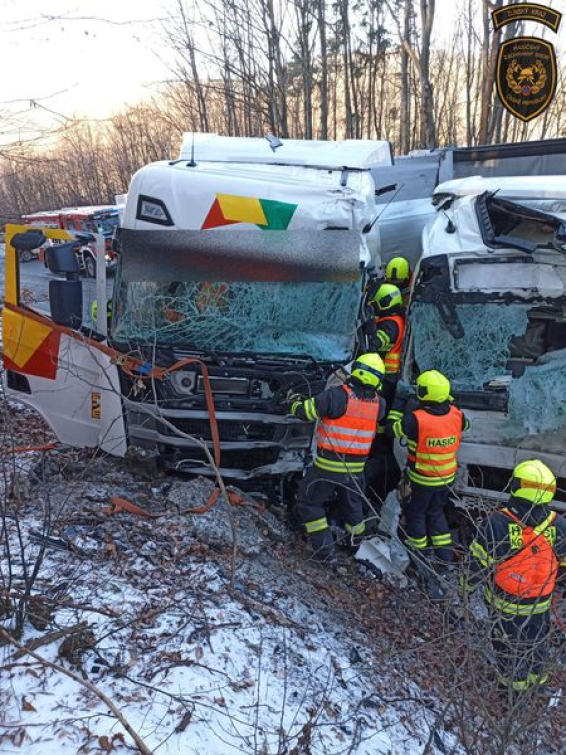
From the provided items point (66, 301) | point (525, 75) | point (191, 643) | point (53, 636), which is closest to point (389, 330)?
point (66, 301)

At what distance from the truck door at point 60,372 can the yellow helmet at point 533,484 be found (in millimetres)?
2729

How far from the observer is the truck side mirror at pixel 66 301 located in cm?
392

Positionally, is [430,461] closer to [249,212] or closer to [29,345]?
[249,212]

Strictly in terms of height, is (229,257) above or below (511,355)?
above

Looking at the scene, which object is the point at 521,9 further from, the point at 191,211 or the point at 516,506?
the point at 516,506

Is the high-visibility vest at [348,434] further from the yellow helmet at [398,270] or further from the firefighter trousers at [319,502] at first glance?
the yellow helmet at [398,270]

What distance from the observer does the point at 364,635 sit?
11.5 ft

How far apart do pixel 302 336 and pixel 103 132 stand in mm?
29006

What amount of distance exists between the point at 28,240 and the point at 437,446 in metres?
3.25

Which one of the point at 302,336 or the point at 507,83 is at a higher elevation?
the point at 507,83

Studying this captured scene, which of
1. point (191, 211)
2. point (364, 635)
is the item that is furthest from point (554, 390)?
point (191, 211)

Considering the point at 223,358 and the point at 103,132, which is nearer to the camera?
the point at 223,358

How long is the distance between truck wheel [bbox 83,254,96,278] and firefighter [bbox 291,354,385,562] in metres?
1.79

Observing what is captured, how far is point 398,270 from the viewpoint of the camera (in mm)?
5273
